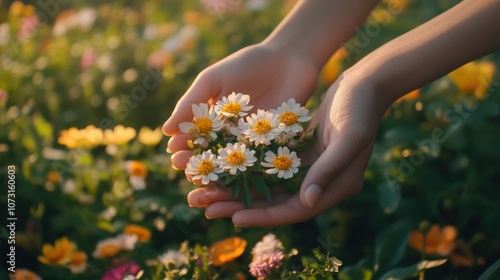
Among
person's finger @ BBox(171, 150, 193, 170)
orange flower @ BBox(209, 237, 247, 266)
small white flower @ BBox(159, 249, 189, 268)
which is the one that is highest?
person's finger @ BBox(171, 150, 193, 170)

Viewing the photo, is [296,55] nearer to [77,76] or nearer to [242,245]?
[242,245]

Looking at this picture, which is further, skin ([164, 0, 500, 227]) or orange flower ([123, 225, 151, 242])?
orange flower ([123, 225, 151, 242])

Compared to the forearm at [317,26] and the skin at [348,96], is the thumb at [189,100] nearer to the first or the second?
the skin at [348,96]

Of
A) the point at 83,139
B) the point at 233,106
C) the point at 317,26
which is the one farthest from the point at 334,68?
the point at 233,106

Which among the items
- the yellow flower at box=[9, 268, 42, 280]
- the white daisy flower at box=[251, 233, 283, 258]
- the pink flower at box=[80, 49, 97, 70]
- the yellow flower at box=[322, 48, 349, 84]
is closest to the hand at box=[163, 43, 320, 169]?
the white daisy flower at box=[251, 233, 283, 258]

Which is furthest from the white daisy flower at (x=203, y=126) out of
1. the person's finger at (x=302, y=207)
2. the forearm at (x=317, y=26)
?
the forearm at (x=317, y=26)

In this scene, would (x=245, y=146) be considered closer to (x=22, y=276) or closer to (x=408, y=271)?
(x=408, y=271)

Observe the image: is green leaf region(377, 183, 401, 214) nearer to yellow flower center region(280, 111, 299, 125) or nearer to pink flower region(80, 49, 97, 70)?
yellow flower center region(280, 111, 299, 125)
